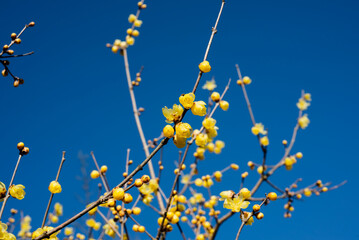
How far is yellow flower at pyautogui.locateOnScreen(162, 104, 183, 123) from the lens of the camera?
1.62m

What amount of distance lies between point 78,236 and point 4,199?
12.1 feet

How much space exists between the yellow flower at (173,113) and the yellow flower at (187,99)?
0.18 feet

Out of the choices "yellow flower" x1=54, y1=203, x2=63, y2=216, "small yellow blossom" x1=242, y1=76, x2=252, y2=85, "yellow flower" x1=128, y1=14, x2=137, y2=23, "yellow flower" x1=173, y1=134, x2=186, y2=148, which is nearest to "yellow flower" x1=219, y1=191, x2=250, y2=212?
"yellow flower" x1=173, y1=134, x2=186, y2=148

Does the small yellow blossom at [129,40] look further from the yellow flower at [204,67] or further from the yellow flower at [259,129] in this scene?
the yellow flower at [204,67]

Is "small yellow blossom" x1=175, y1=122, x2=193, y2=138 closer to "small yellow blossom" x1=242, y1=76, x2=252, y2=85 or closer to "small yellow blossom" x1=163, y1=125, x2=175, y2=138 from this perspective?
"small yellow blossom" x1=163, y1=125, x2=175, y2=138

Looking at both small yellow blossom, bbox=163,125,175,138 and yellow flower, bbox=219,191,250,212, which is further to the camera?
yellow flower, bbox=219,191,250,212

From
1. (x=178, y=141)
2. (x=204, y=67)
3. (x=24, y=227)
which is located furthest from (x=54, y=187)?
(x=24, y=227)

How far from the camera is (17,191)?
6.23 feet

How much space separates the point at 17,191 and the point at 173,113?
4.26 feet

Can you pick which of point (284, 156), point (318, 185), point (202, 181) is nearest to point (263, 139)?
point (284, 156)

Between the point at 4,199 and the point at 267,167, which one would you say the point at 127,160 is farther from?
the point at 267,167

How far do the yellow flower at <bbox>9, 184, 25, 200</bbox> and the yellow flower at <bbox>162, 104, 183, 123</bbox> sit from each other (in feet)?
4.01

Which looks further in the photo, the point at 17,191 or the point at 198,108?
the point at 17,191

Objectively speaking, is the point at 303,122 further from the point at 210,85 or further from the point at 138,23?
the point at 138,23
